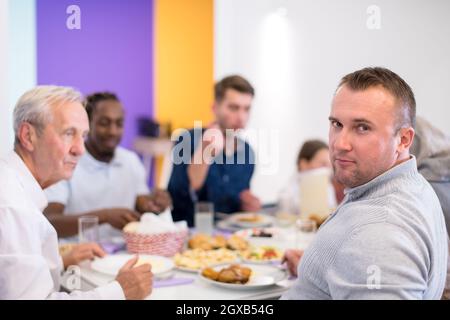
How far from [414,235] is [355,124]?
0.77ft

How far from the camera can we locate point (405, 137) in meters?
1.06

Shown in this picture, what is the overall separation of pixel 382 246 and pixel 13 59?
2.88 ft

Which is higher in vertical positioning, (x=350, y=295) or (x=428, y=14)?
(x=428, y=14)

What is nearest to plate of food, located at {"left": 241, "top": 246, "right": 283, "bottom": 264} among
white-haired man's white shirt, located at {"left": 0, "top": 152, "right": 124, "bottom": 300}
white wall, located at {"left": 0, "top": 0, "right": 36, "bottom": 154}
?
white-haired man's white shirt, located at {"left": 0, "top": 152, "right": 124, "bottom": 300}

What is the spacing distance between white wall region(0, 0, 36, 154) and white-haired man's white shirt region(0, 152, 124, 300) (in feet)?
0.23

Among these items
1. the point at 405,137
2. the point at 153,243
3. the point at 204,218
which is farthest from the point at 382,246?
the point at 204,218

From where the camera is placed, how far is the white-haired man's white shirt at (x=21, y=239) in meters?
1.07

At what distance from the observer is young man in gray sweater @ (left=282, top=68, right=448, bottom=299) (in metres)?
0.94

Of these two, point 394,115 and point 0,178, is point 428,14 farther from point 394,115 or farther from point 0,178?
point 0,178

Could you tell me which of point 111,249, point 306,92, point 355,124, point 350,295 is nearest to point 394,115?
point 355,124

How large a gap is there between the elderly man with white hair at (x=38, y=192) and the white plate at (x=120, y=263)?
0.20 metres

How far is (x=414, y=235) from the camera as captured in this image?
97cm

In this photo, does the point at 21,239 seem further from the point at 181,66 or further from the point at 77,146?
the point at 181,66
